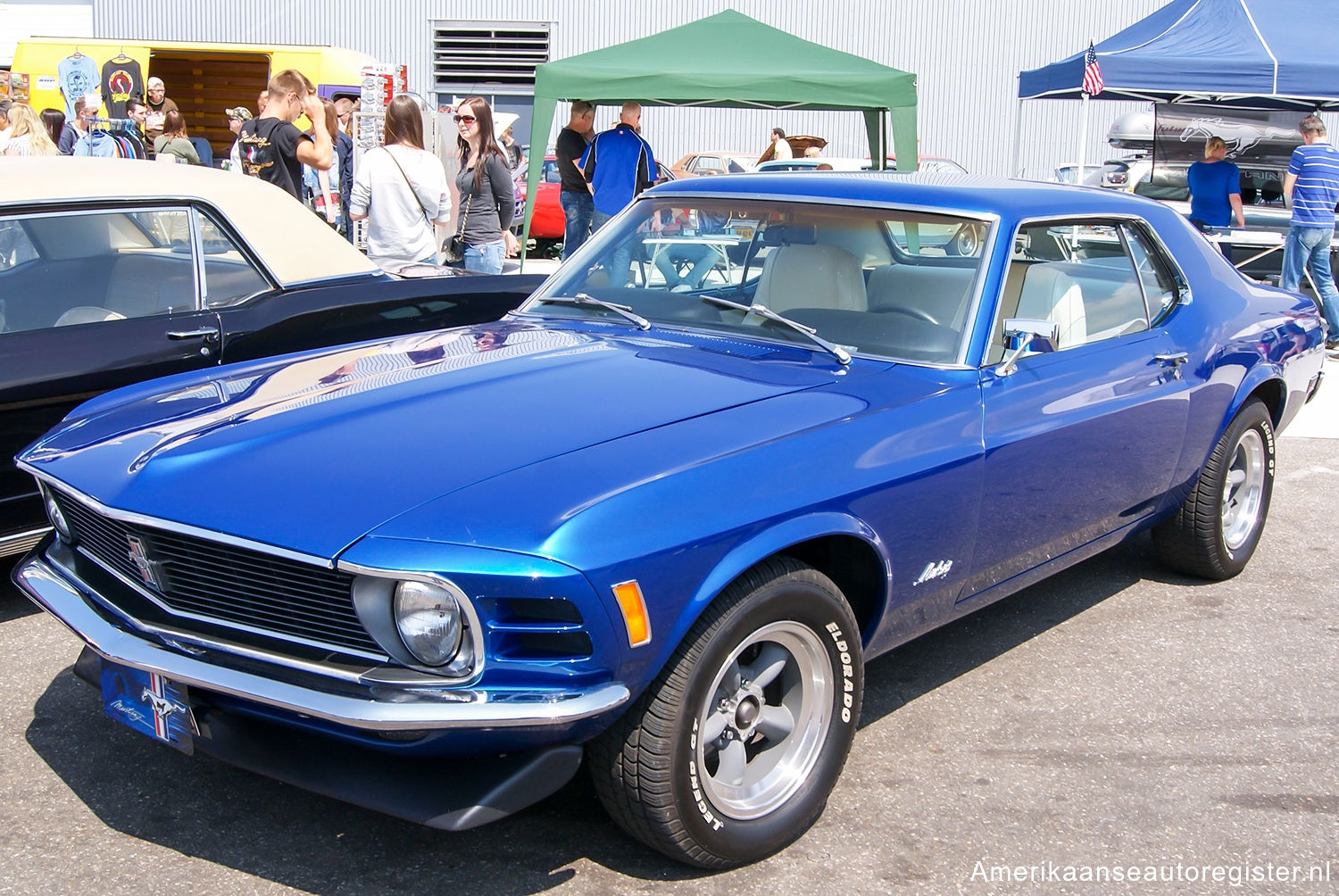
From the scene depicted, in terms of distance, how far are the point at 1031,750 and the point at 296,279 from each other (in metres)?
3.36

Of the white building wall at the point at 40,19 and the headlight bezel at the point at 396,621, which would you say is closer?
the headlight bezel at the point at 396,621

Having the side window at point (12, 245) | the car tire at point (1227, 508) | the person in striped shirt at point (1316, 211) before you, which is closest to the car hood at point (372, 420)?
the side window at point (12, 245)

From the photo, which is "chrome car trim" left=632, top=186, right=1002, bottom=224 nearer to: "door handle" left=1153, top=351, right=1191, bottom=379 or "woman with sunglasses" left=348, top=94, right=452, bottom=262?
"door handle" left=1153, top=351, right=1191, bottom=379

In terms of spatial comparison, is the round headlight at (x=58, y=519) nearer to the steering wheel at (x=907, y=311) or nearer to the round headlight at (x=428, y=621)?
the round headlight at (x=428, y=621)

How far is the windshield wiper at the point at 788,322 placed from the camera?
3410 mm

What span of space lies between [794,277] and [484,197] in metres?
4.95

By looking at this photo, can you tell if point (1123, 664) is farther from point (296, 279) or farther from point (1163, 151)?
point (1163, 151)

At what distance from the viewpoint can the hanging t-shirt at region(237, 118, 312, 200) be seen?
26.9ft

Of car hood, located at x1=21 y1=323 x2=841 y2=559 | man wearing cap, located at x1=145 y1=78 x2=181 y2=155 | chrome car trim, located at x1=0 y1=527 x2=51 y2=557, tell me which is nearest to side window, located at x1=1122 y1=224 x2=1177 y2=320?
car hood, located at x1=21 y1=323 x2=841 y2=559

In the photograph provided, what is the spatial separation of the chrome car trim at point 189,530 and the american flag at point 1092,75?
10371 mm

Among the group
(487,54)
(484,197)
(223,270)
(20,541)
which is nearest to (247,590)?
(20,541)

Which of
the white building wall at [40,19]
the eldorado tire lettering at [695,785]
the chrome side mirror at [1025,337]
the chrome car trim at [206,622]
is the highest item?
the white building wall at [40,19]

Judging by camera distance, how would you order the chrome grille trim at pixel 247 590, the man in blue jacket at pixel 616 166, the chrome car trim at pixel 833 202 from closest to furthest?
1. the chrome grille trim at pixel 247 590
2. the chrome car trim at pixel 833 202
3. the man in blue jacket at pixel 616 166

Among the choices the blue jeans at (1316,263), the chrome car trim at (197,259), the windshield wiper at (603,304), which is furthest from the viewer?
the blue jeans at (1316,263)
